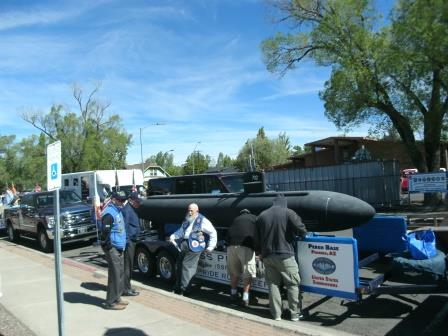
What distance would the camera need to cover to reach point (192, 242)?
28.5 ft

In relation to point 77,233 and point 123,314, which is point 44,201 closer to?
point 77,233

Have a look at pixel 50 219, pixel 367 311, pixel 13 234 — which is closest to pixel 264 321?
pixel 367 311

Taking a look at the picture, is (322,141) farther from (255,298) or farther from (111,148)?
(255,298)

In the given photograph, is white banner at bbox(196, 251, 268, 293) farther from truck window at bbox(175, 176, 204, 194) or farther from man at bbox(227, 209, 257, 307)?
truck window at bbox(175, 176, 204, 194)

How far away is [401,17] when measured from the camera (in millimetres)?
23953

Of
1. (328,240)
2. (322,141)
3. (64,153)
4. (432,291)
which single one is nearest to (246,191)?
(328,240)

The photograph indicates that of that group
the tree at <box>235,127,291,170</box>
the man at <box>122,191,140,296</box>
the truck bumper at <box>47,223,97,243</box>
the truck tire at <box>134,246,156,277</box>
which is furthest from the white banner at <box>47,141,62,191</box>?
the tree at <box>235,127,291,170</box>

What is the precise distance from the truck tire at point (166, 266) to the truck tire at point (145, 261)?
0.85ft

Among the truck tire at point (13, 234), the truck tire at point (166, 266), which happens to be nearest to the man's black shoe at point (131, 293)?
the truck tire at point (166, 266)

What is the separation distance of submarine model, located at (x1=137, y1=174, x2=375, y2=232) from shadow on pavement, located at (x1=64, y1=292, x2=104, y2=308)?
8.43 feet

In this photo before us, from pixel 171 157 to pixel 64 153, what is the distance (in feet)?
268

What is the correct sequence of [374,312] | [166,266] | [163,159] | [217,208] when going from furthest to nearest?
1. [163,159]
2. [166,266]
3. [217,208]
4. [374,312]

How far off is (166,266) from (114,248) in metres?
2.08

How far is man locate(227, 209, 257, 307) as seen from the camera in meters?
7.80
